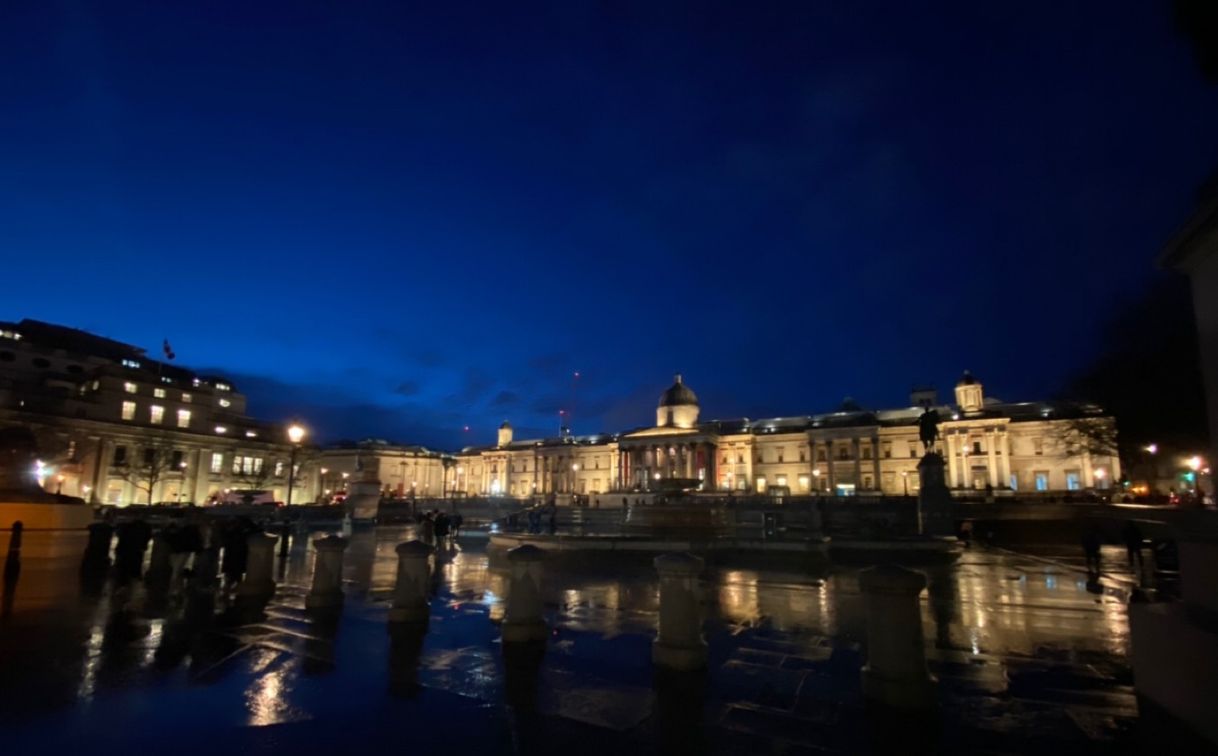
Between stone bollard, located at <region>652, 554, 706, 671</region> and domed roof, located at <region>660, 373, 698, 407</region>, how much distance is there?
88496 millimetres

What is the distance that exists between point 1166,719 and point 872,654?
248 centimetres

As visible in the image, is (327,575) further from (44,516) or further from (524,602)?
(44,516)

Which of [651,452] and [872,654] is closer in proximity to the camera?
[872,654]

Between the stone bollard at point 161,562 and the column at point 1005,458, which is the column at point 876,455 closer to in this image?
the column at point 1005,458

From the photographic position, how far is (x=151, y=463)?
67750mm

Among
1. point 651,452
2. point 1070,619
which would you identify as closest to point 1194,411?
point 1070,619

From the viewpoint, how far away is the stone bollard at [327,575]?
1145 centimetres

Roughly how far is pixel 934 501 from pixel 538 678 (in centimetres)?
2523

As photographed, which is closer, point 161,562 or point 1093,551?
point 161,562

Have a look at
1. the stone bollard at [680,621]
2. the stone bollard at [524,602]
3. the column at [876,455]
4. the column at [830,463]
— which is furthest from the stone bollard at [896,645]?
the column at [830,463]

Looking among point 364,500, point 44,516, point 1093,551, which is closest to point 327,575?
point 44,516

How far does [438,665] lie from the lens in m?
7.57

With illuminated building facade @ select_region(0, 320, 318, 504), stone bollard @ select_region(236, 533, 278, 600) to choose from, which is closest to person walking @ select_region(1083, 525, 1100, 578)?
stone bollard @ select_region(236, 533, 278, 600)

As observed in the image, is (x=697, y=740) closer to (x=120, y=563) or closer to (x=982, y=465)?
(x=120, y=563)
